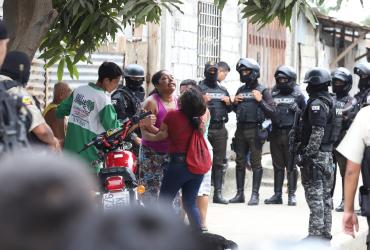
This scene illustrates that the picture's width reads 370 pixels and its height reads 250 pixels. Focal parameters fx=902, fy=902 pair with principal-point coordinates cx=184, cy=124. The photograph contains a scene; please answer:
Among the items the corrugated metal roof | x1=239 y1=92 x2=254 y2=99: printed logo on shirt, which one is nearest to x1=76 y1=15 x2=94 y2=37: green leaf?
the corrugated metal roof

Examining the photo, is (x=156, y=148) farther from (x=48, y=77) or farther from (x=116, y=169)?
Result: (x=48, y=77)

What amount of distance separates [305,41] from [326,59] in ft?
8.56

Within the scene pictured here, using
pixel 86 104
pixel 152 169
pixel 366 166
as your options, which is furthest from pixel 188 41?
pixel 366 166

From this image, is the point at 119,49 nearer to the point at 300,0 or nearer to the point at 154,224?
the point at 300,0

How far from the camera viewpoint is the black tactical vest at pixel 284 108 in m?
11.5

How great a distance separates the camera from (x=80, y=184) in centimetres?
123

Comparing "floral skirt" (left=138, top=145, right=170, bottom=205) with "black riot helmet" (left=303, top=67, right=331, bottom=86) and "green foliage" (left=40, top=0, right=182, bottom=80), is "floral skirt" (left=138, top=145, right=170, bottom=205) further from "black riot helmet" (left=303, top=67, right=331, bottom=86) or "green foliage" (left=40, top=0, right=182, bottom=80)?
"black riot helmet" (left=303, top=67, right=331, bottom=86)

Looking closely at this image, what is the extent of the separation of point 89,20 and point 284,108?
530cm

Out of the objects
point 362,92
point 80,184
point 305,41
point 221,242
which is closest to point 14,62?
point 221,242

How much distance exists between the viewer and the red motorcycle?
679 centimetres

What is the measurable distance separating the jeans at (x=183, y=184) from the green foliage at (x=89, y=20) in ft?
4.09

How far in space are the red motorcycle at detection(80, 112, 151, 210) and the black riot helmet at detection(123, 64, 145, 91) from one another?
89.8 inches

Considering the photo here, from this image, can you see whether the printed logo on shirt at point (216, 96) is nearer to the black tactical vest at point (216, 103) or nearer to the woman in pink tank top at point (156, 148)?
the black tactical vest at point (216, 103)

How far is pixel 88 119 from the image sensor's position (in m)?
7.37
